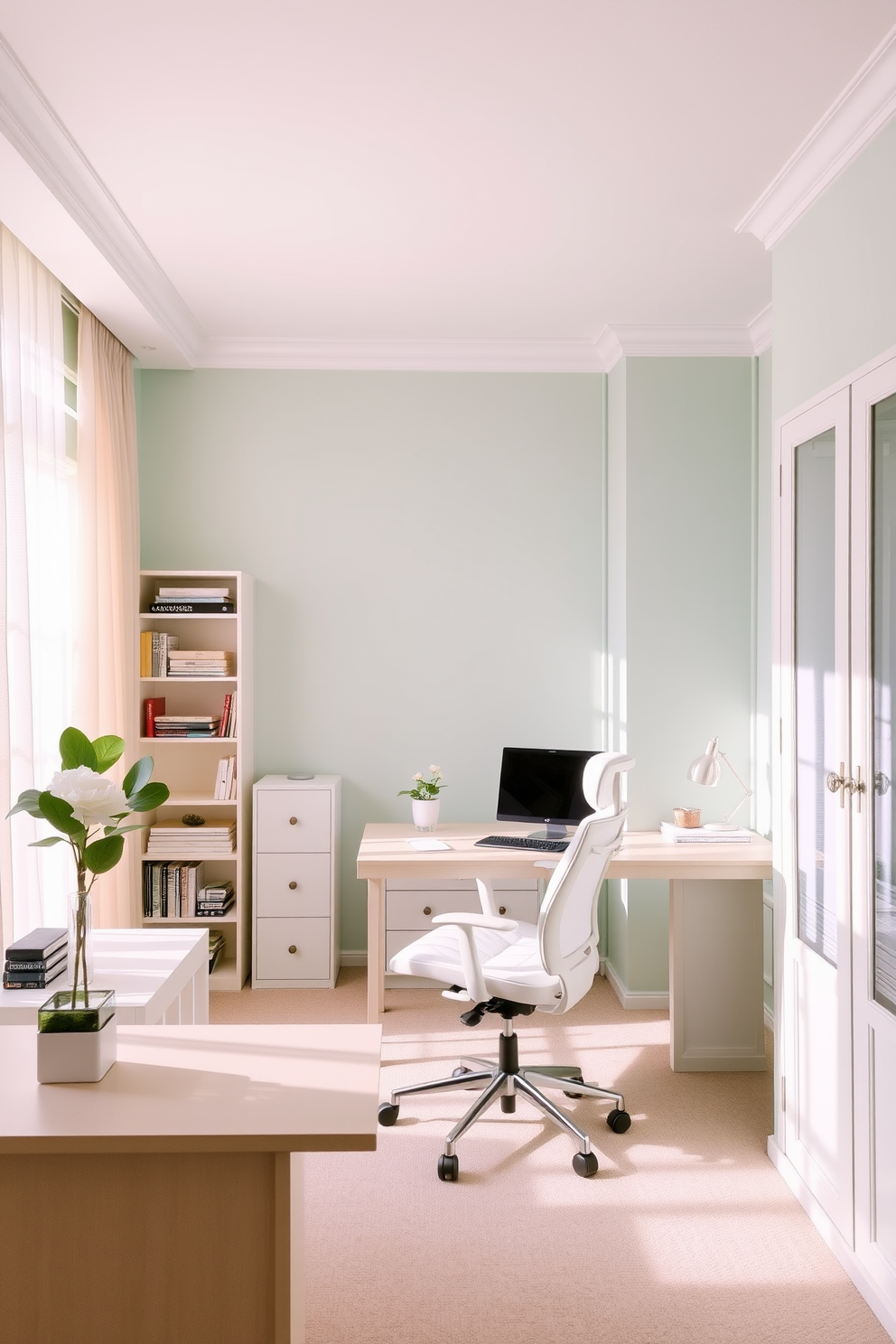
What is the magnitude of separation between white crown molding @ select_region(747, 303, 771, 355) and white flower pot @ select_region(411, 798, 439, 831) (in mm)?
2443

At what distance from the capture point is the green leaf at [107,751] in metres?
1.80

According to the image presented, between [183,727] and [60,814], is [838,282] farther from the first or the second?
[183,727]

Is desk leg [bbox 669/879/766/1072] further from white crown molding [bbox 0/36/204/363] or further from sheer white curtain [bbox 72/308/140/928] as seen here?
white crown molding [bbox 0/36/204/363]

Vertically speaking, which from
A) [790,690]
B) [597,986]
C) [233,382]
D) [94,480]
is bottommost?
[597,986]

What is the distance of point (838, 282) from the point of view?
8.14ft

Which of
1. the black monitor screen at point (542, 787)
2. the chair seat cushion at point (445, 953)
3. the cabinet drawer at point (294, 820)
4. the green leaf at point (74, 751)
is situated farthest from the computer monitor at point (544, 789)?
the green leaf at point (74, 751)

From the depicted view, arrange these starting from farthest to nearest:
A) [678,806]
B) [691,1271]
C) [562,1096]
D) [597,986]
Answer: [597,986] → [678,806] → [562,1096] → [691,1271]

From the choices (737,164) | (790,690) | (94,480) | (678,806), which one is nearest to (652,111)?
(737,164)

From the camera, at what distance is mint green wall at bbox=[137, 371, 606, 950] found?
14.8 ft

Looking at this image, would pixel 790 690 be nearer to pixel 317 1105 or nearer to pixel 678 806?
pixel 678 806

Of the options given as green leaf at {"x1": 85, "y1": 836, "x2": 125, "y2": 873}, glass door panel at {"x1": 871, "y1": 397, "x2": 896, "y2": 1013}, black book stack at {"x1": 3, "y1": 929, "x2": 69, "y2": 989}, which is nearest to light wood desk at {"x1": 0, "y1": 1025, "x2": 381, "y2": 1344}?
green leaf at {"x1": 85, "y1": 836, "x2": 125, "y2": 873}

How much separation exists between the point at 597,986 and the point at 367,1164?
1.89 metres

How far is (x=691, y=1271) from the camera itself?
91.7 inches

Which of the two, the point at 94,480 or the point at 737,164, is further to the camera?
the point at 94,480
